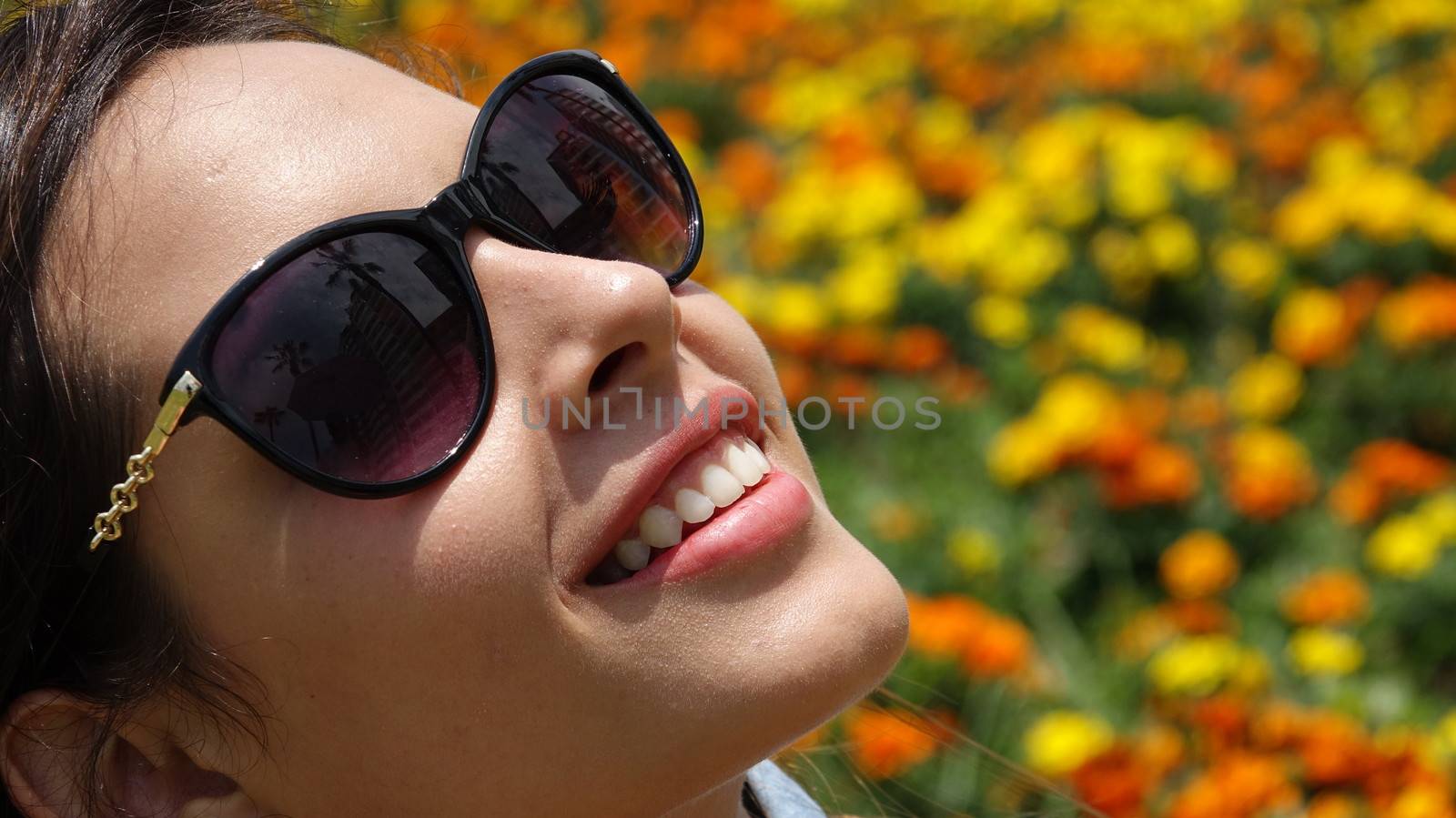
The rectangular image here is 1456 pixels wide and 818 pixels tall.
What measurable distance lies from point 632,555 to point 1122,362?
2.34 metres

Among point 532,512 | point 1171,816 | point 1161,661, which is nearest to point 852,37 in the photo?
point 1161,661

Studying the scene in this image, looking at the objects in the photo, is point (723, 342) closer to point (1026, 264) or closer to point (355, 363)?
point (355, 363)

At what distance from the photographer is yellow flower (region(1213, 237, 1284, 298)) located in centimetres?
359

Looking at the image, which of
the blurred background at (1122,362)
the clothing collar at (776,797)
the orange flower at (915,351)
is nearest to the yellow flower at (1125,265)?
the blurred background at (1122,362)

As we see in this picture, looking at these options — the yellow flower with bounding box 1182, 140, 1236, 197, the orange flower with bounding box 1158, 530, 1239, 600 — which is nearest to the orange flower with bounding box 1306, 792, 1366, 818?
the orange flower with bounding box 1158, 530, 1239, 600

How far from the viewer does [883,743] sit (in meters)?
2.54

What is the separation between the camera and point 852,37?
5133 millimetres

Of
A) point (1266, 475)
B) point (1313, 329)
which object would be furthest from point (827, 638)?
point (1313, 329)

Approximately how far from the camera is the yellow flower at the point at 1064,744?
Result: 2496 millimetres

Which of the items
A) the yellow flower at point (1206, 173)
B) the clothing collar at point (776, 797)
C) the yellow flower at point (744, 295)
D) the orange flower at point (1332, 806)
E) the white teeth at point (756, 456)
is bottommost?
the orange flower at point (1332, 806)

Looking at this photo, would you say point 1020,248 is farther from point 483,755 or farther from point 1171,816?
point 483,755

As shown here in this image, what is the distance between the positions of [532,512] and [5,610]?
0.52 metres

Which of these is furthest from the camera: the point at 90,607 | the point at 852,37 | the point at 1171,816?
the point at 852,37

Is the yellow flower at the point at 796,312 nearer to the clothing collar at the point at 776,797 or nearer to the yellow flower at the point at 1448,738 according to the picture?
the yellow flower at the point at 1448,738
